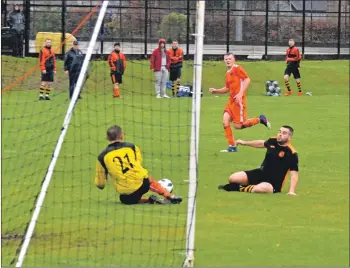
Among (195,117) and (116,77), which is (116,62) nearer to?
(116,77)

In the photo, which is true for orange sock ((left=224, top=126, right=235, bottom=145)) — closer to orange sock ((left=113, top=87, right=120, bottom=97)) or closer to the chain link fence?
orange sock ((left=113, top=87, right=120, bottom=97))

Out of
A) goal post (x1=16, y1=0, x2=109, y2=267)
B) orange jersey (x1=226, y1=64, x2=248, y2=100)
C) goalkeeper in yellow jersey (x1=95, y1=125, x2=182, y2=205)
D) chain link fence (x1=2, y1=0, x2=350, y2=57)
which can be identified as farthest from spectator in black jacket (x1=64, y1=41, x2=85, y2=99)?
goal post (x1=16, y1=0, x2=109, y2=267)

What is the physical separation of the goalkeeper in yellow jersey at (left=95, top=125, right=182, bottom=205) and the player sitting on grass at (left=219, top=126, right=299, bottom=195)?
202cm

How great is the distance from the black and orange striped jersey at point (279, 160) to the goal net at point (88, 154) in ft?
4.53

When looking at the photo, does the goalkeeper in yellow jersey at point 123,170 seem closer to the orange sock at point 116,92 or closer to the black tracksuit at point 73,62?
the black tracksuit at point 73,62

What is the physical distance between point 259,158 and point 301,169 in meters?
1.52

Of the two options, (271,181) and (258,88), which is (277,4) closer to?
(258,88)

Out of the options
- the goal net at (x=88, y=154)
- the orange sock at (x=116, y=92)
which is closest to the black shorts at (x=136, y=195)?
the goal net at (x=88, y=154)

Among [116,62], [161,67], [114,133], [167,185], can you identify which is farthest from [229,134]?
[161,67]

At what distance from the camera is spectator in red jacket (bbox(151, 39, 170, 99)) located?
3631 cm

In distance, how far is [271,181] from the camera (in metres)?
16.8

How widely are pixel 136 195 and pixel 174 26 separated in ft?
116

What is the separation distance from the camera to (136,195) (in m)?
15.3

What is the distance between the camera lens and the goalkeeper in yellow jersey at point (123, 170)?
587 inches
